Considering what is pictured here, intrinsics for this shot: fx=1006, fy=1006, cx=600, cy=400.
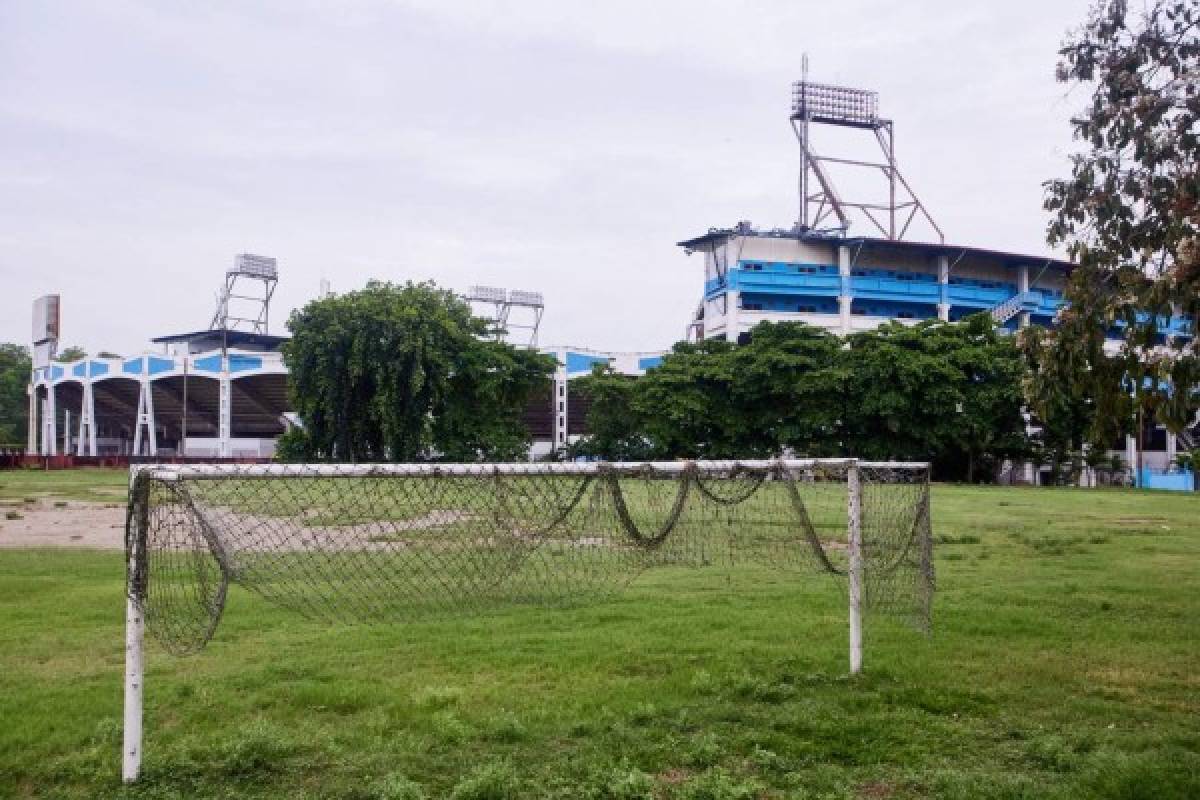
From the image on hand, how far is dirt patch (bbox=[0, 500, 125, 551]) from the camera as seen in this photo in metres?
16.4

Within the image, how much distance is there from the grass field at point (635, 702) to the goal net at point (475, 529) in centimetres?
46

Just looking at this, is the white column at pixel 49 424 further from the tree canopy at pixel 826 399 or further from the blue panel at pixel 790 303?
the blue panel at pixel 790 303

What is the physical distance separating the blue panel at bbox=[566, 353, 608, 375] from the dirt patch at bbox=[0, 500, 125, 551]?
3659cm

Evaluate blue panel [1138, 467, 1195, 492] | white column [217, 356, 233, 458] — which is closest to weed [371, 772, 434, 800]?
blue panel [1138, 467, 1195, 492]

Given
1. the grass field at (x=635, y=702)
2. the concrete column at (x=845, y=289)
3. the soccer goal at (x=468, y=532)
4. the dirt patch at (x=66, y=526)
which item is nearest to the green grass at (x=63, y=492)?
the dirt patch at (x=66, y=526)

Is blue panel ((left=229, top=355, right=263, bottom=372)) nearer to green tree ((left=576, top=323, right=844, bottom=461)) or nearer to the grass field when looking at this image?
green tree ((left=576, top=323, right=844, bottom=461))

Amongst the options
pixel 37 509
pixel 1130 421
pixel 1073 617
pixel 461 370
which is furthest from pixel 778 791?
pixel 461 370

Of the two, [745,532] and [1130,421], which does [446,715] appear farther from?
[1130,421]

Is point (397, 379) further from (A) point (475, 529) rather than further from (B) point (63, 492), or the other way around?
(A) point (475, 529)

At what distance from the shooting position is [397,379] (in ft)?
126

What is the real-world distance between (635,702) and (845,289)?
53.0 m

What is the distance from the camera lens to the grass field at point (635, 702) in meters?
5.10

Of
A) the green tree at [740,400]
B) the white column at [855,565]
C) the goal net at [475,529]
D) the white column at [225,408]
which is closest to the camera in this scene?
the goal net at [475,529]

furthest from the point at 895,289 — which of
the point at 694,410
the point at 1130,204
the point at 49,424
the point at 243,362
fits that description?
the point at 49,424
